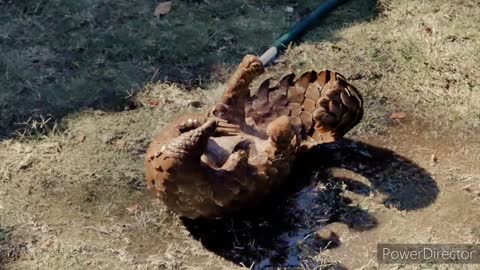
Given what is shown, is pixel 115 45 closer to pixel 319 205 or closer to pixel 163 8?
pixel 163 8

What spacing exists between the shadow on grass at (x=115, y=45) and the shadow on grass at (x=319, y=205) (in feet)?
3.47

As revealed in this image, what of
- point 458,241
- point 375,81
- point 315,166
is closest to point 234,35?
point 375,81

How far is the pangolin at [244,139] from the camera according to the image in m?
3.14

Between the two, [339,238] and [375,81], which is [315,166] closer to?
[339,238]

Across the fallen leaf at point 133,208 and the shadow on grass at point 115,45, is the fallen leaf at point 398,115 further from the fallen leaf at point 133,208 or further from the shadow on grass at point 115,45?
the fallen leaf at point 133,208

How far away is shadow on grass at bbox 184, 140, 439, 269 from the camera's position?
3.38 metres

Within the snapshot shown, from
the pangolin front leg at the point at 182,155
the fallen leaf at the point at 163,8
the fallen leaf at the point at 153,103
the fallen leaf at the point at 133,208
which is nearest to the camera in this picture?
the pangolin front leg at the point at 182,155

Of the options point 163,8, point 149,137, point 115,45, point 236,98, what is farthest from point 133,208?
point 163,8

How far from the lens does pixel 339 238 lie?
134 inches

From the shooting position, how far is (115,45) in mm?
4758

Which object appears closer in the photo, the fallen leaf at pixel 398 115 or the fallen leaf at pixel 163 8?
the fallen leaf at pixel 398 115

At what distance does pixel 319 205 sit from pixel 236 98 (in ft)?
2.10

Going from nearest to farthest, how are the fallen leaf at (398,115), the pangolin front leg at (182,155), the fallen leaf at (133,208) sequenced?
the pangolin front leg at (182,155) < the fallen leaf at (133,208) < the fallen leaf at (398,115)

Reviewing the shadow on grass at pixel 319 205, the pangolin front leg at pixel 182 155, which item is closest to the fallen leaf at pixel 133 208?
the shadow on grass at pixel 319 205
